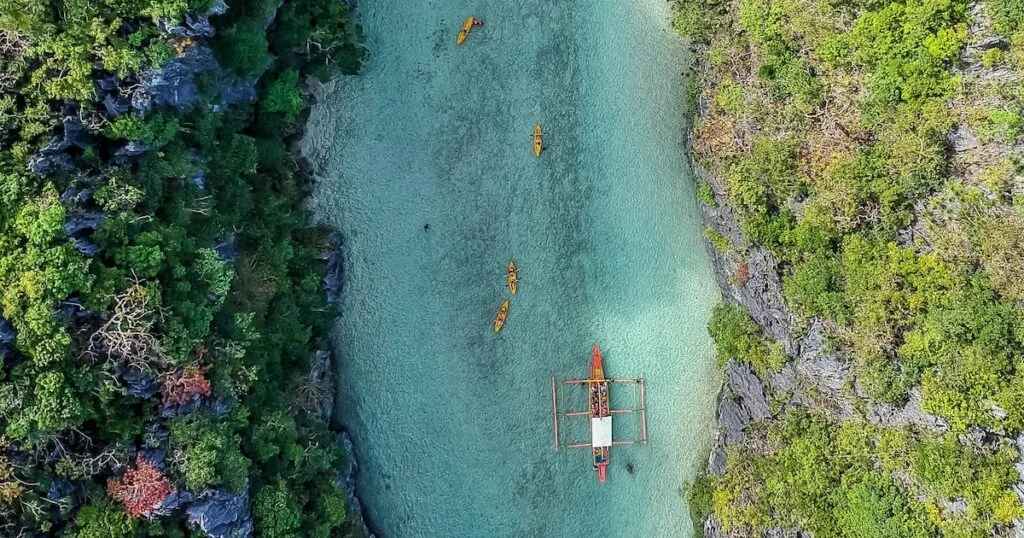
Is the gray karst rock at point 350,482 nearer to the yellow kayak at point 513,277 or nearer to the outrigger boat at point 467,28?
the yellow kayak at point 513,277

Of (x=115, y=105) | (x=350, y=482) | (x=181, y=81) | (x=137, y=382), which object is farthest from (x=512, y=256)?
(x=115, y=105)

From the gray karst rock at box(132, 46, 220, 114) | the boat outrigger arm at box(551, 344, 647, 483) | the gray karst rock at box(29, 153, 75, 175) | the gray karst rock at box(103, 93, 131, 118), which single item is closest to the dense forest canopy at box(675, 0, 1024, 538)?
the boat outrigger arm at box(551, 344, 647, 483)

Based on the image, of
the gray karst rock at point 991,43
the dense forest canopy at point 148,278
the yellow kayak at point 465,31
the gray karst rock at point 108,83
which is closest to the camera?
the dense forest canopy at point 148,278

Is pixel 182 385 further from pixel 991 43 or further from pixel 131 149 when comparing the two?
pixel 991 43

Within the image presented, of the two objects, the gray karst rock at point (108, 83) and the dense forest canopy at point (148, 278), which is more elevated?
the gray karst rock at point (108, 83)

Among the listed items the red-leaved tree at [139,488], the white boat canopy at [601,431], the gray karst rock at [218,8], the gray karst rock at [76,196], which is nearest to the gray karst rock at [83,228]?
the gray karst rock at [76,196]

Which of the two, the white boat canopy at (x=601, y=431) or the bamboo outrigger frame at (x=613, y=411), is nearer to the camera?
the white boat canopy at (x=601, y=431)
